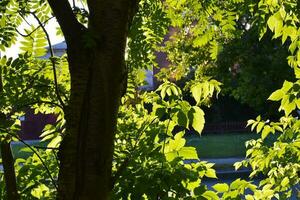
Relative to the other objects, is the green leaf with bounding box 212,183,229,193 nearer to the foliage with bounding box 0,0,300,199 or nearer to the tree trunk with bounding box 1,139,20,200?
the foliage with bounding box 0,0,300,199

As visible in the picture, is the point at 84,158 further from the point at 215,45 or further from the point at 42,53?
the point at 215,45

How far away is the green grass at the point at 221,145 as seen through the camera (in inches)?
782

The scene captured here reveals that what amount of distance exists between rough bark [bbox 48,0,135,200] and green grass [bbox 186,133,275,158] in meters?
15.7

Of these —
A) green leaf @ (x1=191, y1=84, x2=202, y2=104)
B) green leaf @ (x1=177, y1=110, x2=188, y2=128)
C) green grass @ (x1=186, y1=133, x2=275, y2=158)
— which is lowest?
green grass @ (x1=186, y1=133, x2=275, y2=158)

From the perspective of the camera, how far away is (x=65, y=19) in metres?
1.45

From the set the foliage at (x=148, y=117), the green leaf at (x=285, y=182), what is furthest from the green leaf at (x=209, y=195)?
the green leaf at (x=285, y=182)

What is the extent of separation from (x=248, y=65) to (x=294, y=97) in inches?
750

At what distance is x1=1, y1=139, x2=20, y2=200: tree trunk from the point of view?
188 cm

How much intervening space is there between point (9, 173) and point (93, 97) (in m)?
0.75

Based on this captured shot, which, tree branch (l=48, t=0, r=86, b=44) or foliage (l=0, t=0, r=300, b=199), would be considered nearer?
tree branch (l=48, t=0, r=86, b=44)

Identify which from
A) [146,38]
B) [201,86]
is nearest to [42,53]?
[146,38]

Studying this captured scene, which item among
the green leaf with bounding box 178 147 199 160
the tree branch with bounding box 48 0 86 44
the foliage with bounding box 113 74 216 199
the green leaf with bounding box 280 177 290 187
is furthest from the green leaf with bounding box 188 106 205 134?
the green leaf with bounding box 280 177 290 187

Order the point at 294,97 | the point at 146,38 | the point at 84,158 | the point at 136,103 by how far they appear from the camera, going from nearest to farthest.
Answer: the point at 84,158, the point at 294,97, the point at 146,38, the point at 136,103

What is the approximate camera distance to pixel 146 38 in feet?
7.80
